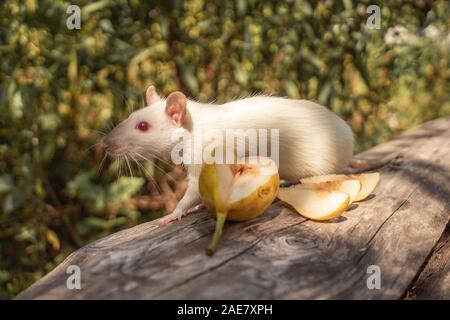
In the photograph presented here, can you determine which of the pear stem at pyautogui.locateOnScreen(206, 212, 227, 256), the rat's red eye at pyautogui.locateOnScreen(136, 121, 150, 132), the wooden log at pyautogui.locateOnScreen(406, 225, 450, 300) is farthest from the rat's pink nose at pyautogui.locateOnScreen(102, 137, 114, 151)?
the wooden log at pyautogui.locateOnScreen(406, 225, 450, 300)

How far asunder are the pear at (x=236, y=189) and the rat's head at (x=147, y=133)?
1.17 feet

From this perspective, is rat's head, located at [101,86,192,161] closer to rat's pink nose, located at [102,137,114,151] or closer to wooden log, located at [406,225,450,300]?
rat's pink nose, located at [102,137,114,151]

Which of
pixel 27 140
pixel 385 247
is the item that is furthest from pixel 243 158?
pixel 27 140

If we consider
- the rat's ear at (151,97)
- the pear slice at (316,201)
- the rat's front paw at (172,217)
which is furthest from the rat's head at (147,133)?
the pear slice at (316,201)

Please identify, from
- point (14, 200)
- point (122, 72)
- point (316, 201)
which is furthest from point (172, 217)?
point (122, 72)

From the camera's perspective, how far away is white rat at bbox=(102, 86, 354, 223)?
2021 millimetres

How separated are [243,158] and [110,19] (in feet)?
4.87

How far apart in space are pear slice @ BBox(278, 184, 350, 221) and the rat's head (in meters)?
0.46

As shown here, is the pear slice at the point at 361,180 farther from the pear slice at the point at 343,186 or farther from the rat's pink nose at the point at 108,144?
the rat's pink nose at the point at 108,144

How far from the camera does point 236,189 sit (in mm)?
1669

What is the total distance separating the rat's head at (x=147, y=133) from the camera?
2.02 m

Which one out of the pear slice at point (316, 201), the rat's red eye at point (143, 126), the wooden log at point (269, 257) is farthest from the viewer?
the rat's red eye at point (143, 126)

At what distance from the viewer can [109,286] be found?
124 cm
